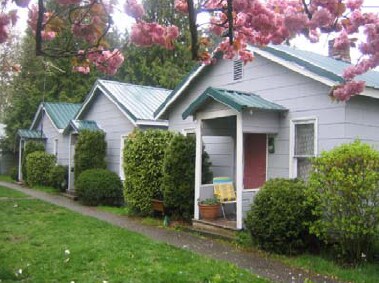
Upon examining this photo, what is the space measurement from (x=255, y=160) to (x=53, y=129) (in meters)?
15.8

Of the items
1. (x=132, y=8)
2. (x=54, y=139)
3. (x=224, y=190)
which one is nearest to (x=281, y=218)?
(x=224, y=190)

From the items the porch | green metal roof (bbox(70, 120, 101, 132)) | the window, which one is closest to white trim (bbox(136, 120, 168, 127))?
the porch

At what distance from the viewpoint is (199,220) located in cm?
1162

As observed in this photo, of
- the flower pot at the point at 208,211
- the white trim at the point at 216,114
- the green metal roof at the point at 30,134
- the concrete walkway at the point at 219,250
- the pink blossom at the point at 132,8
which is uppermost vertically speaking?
the pink blossom at the point at 132,8

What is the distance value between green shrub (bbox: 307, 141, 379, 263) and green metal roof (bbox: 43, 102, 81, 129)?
17526mm

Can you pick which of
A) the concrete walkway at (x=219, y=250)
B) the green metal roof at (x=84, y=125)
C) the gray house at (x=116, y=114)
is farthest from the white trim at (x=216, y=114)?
the green metal roof at (x=84, y=125)

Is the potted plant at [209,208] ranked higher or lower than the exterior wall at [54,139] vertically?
lower

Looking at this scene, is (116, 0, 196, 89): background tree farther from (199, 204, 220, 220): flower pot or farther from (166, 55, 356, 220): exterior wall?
(199, 204, 220, 220): flower pot

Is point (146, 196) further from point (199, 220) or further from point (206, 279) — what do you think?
point (206, 279)

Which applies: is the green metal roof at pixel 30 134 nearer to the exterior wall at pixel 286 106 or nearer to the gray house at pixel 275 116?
the gray house at pixel 275 116

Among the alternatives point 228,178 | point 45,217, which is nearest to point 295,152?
point 228,178

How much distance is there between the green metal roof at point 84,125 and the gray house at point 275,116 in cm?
766

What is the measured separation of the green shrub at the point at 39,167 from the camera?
75.2ft

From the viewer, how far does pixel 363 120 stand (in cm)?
992
